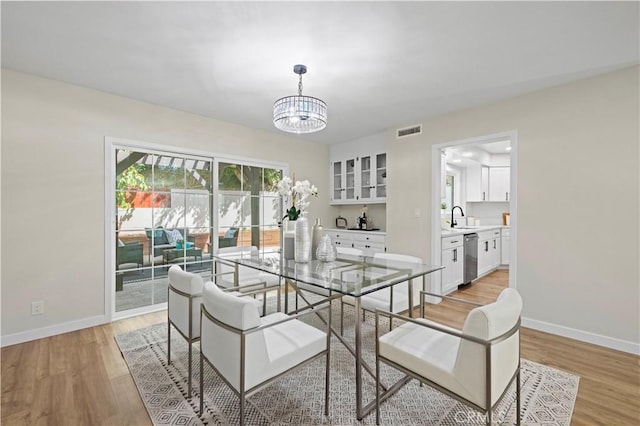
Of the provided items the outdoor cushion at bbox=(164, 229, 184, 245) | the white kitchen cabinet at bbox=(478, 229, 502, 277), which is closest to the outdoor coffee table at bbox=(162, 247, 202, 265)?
the outdoor cushion at bbox=(164, 229, 184, 245)

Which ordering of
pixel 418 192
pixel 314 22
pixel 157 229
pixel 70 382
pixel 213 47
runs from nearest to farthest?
1. pixel 314 22
2. pixel 70 382
3. pixel 213 47
4. pixel 157 229
5. pixel 418 192

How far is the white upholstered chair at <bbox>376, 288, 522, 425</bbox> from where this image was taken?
125cm

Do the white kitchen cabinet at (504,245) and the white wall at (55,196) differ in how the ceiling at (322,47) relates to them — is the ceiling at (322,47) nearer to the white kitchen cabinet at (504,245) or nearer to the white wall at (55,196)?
the white wall at (55,196)

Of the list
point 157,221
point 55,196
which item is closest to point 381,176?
point 157,221

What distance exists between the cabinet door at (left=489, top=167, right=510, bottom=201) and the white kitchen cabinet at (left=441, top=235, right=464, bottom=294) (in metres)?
2.32

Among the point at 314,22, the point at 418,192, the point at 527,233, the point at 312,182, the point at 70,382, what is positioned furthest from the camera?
the point at 312,182

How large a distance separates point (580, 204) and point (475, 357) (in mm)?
2471

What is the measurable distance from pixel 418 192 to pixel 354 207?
1.69m

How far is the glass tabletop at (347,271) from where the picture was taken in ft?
6.01

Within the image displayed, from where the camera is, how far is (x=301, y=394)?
192 centimetres

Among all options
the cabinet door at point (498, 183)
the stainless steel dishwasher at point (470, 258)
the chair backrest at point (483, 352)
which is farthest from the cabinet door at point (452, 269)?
the chair backrest at point (483, 352)

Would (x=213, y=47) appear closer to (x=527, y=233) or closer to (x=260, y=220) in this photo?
(x=260, y=220)

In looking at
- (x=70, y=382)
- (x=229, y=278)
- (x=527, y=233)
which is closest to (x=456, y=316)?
(x=527, y=233)

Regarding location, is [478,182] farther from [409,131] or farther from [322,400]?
[322,400]
